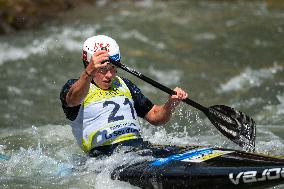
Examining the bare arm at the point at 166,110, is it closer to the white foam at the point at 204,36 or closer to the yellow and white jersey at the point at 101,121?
the yellow and white jersey at the point at 101,121

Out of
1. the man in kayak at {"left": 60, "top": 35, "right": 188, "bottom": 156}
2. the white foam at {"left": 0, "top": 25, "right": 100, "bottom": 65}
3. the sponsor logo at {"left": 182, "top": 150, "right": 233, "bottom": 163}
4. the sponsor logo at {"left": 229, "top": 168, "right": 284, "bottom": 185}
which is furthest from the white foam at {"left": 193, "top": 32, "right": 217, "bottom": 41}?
the sponsor logo at {"left": 229, "top": 168, "right": 284, "bottom": 185}

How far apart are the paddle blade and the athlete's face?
130 centimetres

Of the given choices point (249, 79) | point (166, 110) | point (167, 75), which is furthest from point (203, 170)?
point (167, 75)

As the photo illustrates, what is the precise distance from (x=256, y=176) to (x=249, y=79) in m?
7.07

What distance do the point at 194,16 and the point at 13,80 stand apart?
7.05 meters

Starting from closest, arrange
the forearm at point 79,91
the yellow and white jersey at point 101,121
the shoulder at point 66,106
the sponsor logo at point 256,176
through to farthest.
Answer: the sponsor logo at point 256,176 < the forearm at point 79,91 < the shoulder at point 66,106 < the yellow and white jersey at point 101,121

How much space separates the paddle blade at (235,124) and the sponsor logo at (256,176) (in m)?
1.41

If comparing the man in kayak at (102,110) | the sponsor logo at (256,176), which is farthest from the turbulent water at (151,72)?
the sponsor logo at (256,176)

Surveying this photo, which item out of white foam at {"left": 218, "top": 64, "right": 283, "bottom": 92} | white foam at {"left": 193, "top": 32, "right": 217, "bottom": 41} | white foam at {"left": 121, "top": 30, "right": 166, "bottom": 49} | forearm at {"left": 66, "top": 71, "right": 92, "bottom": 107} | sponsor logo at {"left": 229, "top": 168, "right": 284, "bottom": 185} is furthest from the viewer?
white foam at {"left": 193, "top": 32, "right": 217, "bottom": 41}

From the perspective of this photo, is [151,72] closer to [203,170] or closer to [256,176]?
[203,170]

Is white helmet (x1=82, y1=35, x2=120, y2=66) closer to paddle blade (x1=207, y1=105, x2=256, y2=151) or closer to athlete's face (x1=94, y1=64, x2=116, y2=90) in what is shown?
athlete's face (x1=94, y1=64, x2=116, y2=90)

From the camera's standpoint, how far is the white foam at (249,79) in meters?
11.5

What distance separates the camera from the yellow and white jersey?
6.03 metres

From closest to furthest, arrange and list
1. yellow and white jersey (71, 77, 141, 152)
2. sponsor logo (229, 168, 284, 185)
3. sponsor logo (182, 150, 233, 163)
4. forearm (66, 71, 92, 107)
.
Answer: sponsor logo (229, 168, 284, 185) → sponsor logo (182, 150, 233, 163) → forearm (66, 71, 92, 107) → yellow and white jersey (71, 77, 141, 152)
